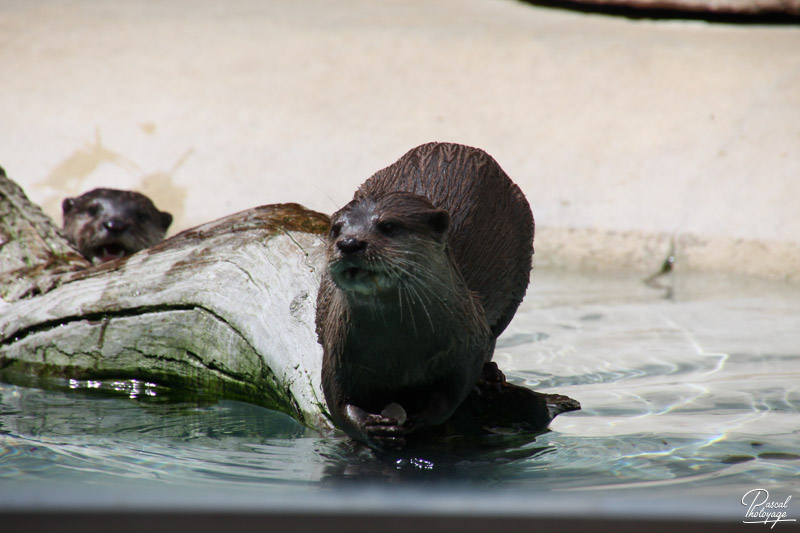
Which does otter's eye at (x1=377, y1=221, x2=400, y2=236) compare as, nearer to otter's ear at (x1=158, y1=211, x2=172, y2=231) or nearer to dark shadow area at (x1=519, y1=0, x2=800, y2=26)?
otter's ear at (x1=158, y1=211, x2=172, y2=231)

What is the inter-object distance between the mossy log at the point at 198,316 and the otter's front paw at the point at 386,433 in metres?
0.53

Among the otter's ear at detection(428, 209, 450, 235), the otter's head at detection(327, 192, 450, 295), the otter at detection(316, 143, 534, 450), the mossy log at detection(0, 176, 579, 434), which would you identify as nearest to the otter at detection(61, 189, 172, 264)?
the mossy log at detection(0, 176, 579, 434)

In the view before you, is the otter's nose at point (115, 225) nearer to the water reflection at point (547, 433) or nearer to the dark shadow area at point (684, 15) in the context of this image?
the water reflection at point (547, 433)

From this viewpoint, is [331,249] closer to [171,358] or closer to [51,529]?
[171,358]

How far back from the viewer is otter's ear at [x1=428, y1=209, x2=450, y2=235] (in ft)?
7.13

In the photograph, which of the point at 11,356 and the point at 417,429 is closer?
the point at 417,429

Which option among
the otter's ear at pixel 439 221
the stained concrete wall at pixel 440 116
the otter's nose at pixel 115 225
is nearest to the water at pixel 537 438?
the otter's ear at pixel 439 221

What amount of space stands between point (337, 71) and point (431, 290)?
17.1 feet

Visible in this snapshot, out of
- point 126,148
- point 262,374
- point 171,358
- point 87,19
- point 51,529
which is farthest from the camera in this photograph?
point 87,19

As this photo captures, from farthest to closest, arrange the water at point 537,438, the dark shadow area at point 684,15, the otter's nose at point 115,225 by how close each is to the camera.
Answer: the dark shadow area at point 684,15, the otter's nose at point 115,225, the water at point 537,438

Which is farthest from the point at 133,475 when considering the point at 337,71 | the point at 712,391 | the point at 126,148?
the point at 337,71

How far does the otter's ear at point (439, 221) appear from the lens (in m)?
2.17

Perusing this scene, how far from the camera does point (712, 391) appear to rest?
3059mm

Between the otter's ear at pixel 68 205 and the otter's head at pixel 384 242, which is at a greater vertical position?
the otter's ear at pixel 68 205
